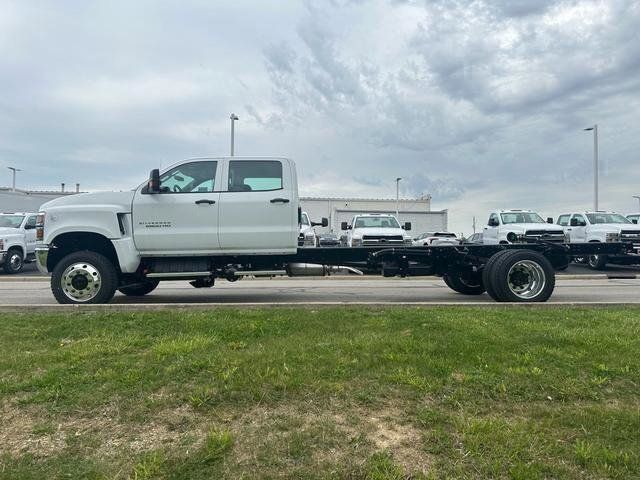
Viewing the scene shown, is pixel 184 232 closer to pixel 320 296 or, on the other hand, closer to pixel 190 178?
pixel 190 178

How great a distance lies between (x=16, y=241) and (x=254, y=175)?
549 inches

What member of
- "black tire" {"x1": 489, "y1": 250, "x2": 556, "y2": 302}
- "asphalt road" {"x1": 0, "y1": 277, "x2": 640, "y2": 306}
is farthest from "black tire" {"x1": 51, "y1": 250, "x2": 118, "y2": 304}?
"black tire" {"x1": 489, "y1": 250, "x2": 556, "y2": 302}

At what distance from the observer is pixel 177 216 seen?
26.4 ft

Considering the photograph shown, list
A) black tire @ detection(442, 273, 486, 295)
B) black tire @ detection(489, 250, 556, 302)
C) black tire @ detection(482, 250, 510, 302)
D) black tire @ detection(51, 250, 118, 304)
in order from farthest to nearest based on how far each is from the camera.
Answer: black tire @ detection(442, 273, 486, 295), black tire @ detection(482, 250, 510, 302), black tire @ detection(489, 250, 556, 302), black tire @ detection(51, 250, 118, 304)

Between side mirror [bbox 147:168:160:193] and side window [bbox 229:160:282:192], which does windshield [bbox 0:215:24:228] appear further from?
side window [bbox 229:160:282:192]

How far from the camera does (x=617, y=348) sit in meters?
4.80

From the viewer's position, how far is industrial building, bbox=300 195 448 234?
53.3 meters

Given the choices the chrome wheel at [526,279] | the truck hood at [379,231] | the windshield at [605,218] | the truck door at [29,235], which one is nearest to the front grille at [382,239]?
the truck hood at [379,231]

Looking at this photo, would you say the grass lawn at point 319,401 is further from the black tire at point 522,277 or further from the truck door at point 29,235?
the truck door at point 29,235

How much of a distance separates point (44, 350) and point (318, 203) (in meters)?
53.9

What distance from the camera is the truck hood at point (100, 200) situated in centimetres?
808

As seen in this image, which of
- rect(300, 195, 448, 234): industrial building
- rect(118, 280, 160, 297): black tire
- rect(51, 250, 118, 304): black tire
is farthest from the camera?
rect(300, 195, 448, 234): industrial building

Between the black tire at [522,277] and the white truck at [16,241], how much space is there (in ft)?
52.0

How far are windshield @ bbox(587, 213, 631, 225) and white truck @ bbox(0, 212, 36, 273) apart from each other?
2054 centimetres
